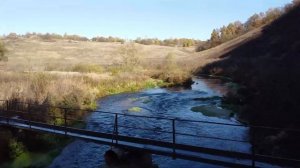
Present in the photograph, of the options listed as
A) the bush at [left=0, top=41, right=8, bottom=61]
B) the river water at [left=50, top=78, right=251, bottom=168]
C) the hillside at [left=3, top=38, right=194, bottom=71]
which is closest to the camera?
the river water at [left=50, top=78, right=251, bottom=168]

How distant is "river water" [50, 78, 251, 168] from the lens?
16906 mm

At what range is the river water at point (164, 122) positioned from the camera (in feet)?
55.5

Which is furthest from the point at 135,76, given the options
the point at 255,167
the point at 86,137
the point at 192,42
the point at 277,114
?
the point at 192,42

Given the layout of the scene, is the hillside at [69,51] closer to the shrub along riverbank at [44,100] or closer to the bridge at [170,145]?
the shrub along riverbank at [44,100]

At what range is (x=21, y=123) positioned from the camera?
1834 centimetres

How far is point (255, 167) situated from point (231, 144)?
6.76 m

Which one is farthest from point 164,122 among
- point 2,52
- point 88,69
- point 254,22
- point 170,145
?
point 254,22

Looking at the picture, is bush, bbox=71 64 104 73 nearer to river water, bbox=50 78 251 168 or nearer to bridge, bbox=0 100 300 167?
river water, bbox=50 78 251 168

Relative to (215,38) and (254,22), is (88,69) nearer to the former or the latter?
(254,22)

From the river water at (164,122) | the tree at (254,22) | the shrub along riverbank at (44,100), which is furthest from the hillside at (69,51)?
the river water at (164,122)

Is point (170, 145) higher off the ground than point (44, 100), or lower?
lower

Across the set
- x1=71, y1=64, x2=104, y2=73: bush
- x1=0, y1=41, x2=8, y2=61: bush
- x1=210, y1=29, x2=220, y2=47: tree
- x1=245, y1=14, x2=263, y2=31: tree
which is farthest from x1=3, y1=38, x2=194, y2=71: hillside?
x1=71, y1=64, x2=104, y2=73: bush

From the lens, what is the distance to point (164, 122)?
79.3 feet

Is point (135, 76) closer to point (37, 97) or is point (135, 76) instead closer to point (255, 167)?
point (37, 97)
